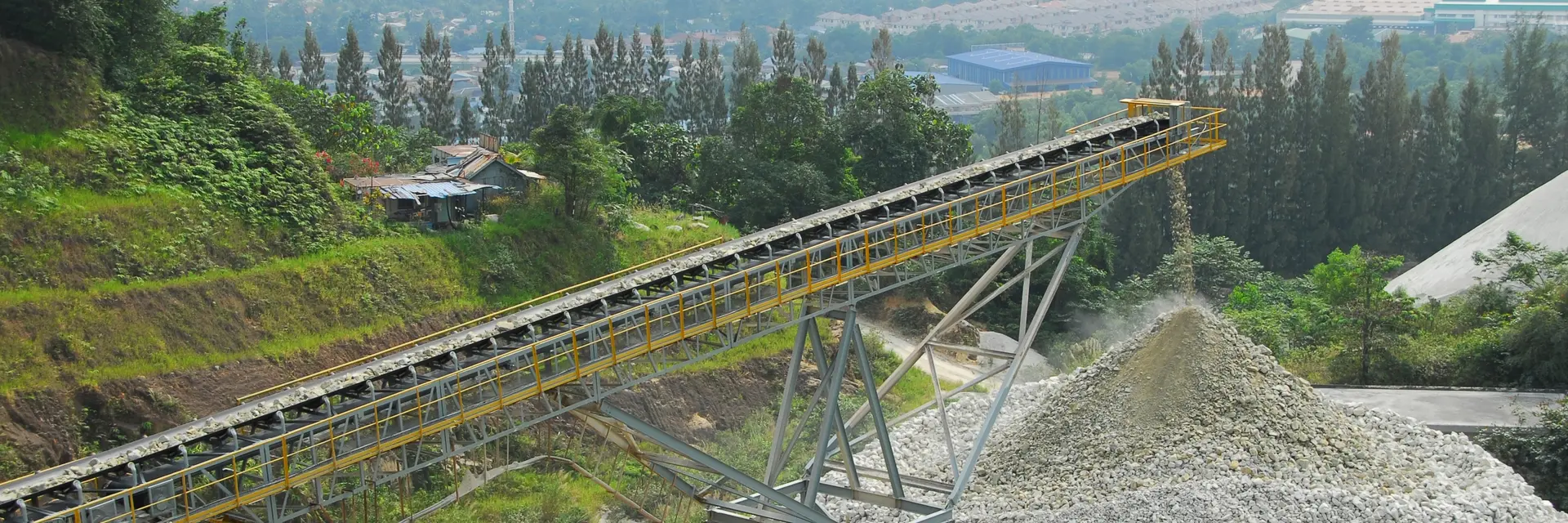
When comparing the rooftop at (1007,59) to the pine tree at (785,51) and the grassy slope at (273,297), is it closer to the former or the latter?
the pine tree at (785,51)

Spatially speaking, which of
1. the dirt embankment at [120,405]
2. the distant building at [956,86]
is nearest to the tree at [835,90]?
the dirt embankment at [120,405]

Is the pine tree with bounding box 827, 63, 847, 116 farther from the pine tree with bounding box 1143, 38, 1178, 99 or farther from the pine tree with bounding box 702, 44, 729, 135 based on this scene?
the pine tree with bounding box 1143, 38, 1178, 99

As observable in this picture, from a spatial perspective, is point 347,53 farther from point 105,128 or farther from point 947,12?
point 947,12

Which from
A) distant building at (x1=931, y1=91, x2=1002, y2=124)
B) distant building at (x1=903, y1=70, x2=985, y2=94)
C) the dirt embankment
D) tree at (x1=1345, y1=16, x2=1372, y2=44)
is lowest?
distant building at (x1=931, y1=91, x2=1002, y2=124)

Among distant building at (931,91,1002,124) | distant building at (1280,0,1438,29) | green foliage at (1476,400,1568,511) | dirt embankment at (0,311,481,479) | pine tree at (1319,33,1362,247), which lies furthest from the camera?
distant building at (1280,0,1438,29)

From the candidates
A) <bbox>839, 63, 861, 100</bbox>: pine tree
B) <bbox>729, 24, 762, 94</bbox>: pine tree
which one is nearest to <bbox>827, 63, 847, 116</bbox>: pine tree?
<bbox>839, 63, 861, 100</bbox>: pine tree

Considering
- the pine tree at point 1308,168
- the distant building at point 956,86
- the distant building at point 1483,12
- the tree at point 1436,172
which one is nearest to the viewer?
the pine tree at point 1308,168
